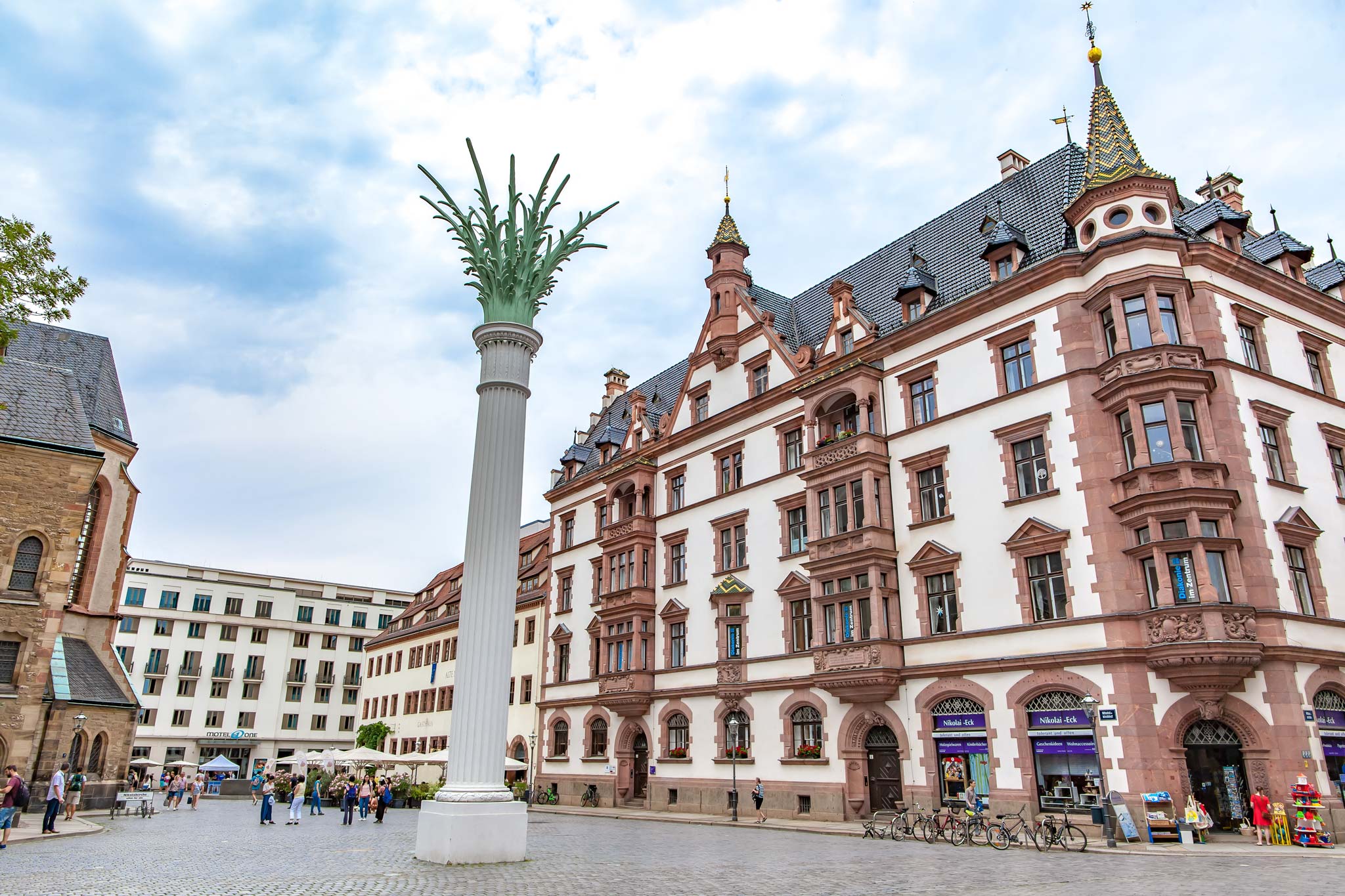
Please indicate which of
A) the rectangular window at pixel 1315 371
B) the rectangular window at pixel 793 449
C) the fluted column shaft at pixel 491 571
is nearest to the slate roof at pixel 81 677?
the fluted column shaft at pixel 491 571

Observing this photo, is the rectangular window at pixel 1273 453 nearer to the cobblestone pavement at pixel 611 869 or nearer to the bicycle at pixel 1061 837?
the cobblestone pavement at pixel 611 869

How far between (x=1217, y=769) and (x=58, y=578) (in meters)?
40.8

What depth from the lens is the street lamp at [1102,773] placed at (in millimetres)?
23828

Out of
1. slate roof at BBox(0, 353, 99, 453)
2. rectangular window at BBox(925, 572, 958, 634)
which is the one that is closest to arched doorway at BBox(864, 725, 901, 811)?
rectangular window at BBox(925, 572, 958, 634)

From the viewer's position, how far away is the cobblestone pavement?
14.7m

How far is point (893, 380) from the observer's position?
117 ft

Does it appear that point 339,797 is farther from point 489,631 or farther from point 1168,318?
point 1168,318

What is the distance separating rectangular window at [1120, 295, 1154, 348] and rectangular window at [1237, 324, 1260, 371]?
4.10 m

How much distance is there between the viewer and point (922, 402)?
34562 mm

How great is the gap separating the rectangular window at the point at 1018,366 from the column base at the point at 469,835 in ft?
71.3

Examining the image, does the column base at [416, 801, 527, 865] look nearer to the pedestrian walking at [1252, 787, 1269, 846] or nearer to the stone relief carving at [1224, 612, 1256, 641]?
the pedestrian walking at [1252, 787, 1269, 846]

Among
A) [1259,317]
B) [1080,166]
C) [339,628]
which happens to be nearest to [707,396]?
[1080,166]

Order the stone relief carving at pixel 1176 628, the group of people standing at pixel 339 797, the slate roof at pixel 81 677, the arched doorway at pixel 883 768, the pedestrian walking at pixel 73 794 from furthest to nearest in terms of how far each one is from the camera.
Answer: the slate roof at pixel 81 677 → the pedestrian walking at pixel 73 794 → the group of people standing at pixel 339 797 → the arched doorway at pixel 883 768 → the stone relief carving at pixel 1176 628

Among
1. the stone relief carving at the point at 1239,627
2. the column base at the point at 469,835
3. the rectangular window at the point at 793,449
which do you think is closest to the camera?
the column base at the point at 469,835
